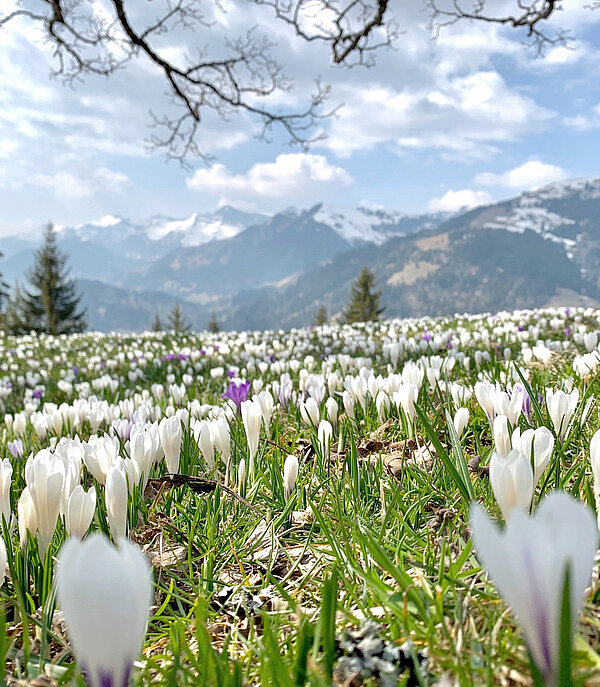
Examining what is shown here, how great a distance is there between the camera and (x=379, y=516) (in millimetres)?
1959

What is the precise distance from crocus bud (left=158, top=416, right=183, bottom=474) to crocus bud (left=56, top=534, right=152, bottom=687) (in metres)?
1.57

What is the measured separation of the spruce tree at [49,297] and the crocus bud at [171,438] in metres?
65.7

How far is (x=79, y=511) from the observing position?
1573 millimetres

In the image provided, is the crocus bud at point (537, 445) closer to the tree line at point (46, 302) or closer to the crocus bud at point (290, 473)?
Result: the crocus bud at point (290, 473)

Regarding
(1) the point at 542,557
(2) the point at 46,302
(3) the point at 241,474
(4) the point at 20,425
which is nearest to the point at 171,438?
(3) the point at 241,474

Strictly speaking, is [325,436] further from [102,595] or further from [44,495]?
[102,595]

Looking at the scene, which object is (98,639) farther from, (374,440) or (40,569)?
(374,440)

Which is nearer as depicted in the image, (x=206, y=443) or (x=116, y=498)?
(x=116, y=498)

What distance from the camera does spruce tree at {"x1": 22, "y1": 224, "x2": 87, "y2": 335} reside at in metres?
64.1

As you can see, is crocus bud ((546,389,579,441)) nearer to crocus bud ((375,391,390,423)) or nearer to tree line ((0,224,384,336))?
crocus bud ((375,391,390,423))

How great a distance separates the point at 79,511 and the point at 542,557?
1343 millimetres

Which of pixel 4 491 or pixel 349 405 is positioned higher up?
pixel 349 405

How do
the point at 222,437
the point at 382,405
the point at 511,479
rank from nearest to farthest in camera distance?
the point at 511,479
the point at 222,437
the point at 382,405

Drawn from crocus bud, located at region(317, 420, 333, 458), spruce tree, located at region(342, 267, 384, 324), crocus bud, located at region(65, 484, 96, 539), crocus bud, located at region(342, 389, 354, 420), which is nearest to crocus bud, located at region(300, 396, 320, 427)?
crocus bud, located at region(342, 389, 354, 420)
